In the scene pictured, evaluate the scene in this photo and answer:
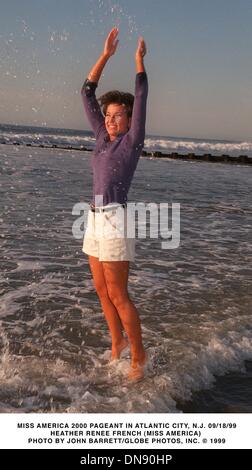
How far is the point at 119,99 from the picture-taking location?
3.47m

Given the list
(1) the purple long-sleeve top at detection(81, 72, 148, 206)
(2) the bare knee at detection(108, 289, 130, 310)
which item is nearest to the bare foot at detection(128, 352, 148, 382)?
(2) the bare knee at detection(108, 289, 130, 310)

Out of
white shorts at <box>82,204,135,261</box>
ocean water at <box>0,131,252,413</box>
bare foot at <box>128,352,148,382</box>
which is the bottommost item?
ocean water at <box>0,131,252,413</box>

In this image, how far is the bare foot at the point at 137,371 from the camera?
3645mm

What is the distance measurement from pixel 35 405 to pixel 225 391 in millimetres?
1397

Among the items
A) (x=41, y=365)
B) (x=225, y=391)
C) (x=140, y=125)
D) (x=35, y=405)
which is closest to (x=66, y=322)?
(x=41, y=365)

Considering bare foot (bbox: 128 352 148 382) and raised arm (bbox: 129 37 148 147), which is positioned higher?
raised arm (bbox: 129 37 148 147)

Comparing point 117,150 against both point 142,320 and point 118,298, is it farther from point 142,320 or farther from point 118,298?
point 142,320

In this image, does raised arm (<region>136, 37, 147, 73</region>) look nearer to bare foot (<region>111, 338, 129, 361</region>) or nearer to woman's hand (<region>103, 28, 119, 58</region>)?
woman's hand (<region>103, 28, 119, 58</region>)

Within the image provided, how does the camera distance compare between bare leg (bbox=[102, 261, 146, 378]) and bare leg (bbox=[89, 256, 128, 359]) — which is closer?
bare leg (bbox=[102, 261, 146, 378])

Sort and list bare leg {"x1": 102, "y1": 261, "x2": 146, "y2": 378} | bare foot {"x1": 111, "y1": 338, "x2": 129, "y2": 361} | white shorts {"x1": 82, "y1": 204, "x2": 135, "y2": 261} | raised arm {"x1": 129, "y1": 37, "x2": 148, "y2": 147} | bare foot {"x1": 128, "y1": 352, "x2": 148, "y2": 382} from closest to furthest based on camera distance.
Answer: raised arm {"x1": 129, "y1": 37, "x2": 148, "y2": 147}, white shorts {"x1": 82, "y1": 204, "x2": 135, "y2": 261}, bare leg {"x1": 102, "y1": 261, "x2": 146, "y2": 378}, bare foot {"x1": 128, "y1": 352, "x2": 148, "y2": 382}, bare foot {"x1": 111, "y1": 338, "x2": 129, "y2": 361}

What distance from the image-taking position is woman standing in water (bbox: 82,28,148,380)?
3.33 metres

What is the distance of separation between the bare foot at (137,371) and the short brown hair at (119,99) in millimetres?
1901

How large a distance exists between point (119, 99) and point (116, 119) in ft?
0.48

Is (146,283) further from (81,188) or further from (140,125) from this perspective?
(81,188)
